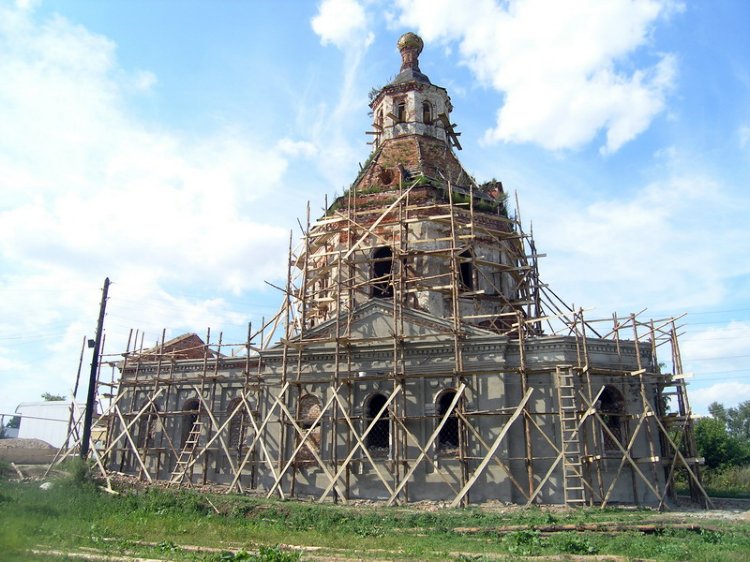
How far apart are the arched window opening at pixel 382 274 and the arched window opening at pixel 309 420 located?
4.38 m

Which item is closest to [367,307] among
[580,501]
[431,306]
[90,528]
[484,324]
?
[431,306]

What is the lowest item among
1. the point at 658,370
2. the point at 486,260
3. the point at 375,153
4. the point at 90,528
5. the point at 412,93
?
the point at 90,528

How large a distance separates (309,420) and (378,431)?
2458 millimetres

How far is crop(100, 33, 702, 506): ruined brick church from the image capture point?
18344 mm

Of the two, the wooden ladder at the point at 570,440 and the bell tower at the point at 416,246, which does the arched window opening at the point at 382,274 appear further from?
the wooden ladder at the point at 570,440

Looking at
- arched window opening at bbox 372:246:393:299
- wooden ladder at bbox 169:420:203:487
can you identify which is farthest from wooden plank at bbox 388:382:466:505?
wooden ladder at bbox 169:420:203:487

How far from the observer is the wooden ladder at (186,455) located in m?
21.6

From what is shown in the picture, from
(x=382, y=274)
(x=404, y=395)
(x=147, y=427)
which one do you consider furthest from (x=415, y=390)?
(x=147, y=427)

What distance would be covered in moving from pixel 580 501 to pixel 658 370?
18.7 ft

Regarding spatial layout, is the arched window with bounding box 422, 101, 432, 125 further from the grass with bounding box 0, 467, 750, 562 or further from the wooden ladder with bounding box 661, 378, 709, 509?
the grass with bounding box 0, 467, 750, 562

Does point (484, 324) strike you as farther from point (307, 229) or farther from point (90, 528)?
point (90, 528)

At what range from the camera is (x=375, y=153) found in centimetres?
2798

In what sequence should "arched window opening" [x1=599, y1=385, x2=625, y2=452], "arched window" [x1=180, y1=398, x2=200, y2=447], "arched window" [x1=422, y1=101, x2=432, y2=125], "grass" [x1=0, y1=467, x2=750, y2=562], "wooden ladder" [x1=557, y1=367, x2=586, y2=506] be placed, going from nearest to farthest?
1. "grass" [x1=0, y1=467, x2=750, y2=562]
2. "wooden ladder" [x1=557, y1=367, x2=586, y2=506]
3. "arched window opening" [x1=599, y1=385, x2=625, y2=452]
4. "arched window" [x1=180, y1=398, x2=200, y2=447]
5. "arched window" [x1=422, y1=101, x2=432, y2=125]

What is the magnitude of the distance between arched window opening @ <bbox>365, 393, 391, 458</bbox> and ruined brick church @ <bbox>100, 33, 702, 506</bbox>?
46mm
